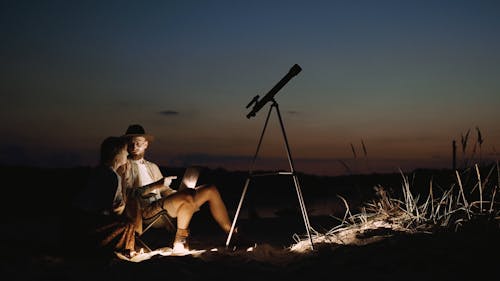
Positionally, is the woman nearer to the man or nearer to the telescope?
the man

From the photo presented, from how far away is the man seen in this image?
5816 millimetres

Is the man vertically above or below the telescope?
below

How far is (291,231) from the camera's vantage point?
8.46m

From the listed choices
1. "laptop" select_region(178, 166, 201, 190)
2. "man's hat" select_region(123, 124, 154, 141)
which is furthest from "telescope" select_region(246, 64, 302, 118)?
"man's hat" select_region(123, 124, 154, 141)

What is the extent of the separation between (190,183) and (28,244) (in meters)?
2.16

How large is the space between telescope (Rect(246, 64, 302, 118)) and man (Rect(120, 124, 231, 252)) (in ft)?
3.45

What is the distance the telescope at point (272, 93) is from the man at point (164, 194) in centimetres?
105

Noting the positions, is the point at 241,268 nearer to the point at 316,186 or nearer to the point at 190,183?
the point at 190,183

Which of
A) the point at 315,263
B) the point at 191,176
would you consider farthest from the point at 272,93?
the point at 315,263

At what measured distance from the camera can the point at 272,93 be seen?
5.57 m

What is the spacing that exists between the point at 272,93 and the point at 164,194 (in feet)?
6.14

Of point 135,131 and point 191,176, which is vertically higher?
point 135,131

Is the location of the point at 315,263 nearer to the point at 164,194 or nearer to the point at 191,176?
the point at 191,176

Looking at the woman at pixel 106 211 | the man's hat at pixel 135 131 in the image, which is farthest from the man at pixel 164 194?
the woman at pixel 106 211
